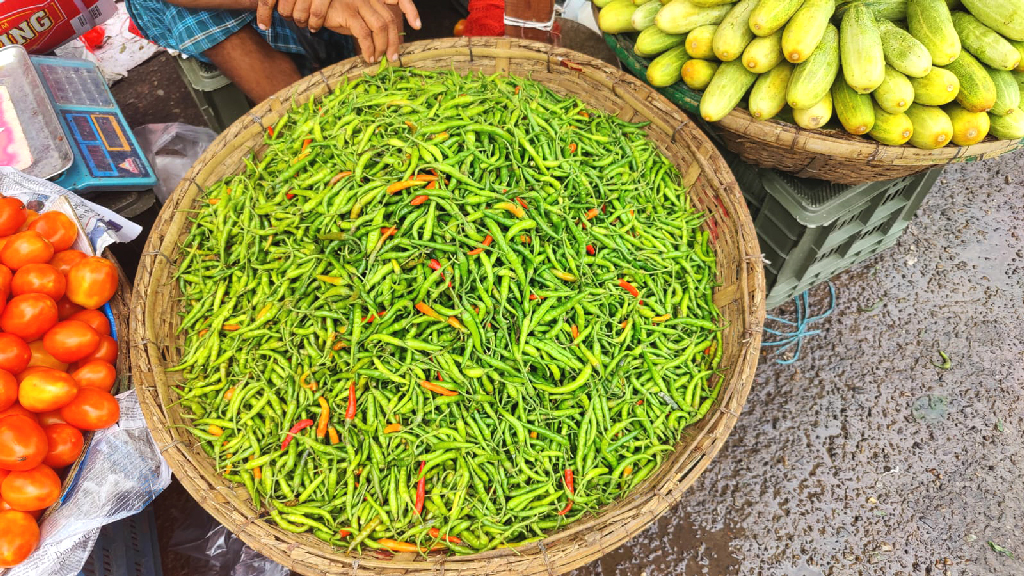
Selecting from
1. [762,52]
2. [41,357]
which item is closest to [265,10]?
[41,357]

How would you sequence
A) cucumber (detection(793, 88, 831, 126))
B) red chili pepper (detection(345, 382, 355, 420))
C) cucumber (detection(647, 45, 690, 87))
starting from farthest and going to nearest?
cucumber (detection(647, 45, 690, 87)), cucumber (detection(793, 88, 831, 126)), red chili pepper (detection(345, 382, 355, 420))

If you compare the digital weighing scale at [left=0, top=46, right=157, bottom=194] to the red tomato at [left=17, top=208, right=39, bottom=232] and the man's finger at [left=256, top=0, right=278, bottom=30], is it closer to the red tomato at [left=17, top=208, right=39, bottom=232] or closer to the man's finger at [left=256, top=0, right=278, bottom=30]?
the red tomato at [left=17, top=208, right=39, bottom=232]

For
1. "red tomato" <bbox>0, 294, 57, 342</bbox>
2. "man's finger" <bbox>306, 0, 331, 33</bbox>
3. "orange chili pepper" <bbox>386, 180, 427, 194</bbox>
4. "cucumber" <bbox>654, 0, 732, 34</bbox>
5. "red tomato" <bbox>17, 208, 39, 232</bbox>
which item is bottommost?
"red tomato" <bbox>0, 294, 57, 342</bbox>

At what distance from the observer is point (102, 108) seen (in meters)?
3.13

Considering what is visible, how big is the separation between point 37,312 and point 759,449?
9.78 feet

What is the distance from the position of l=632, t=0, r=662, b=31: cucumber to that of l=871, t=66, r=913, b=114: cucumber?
0.94 metres

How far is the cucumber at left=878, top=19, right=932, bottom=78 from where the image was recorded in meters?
2.27

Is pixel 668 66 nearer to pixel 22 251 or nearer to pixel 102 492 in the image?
pixel 22 251

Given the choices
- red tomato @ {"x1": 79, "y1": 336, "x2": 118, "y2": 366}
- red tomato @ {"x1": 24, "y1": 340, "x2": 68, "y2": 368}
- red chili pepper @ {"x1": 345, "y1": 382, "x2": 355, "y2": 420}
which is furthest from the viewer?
red tomato @ {"x1": 79, "y1": 336, "x2": 118, "y2": 366}

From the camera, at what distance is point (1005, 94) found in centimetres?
236

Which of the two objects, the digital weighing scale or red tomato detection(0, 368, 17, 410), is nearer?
red tomato detection(0, 368, 17, 410)

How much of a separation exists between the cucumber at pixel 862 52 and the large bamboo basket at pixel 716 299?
21.7 inches

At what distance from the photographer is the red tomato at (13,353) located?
80.7 inches

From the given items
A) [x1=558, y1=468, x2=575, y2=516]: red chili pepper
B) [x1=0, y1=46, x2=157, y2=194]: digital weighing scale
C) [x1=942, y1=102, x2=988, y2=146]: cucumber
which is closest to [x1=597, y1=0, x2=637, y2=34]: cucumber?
[x1=942, y1=102, x2=988, y2=146]: cucumber
